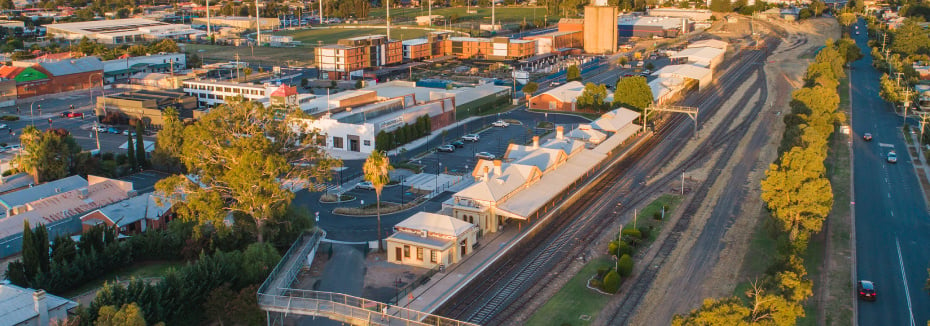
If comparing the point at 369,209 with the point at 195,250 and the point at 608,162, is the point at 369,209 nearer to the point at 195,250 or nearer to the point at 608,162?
the point at 195,250

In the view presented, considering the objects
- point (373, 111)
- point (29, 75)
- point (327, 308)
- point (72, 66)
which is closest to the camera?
point (327, 308)

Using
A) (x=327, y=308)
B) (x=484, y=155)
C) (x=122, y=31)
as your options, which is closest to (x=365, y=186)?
(x=484, y=155)

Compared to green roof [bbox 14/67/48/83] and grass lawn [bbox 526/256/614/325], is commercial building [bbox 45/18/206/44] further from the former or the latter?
grass lawn [bbox 526/256/614/325]

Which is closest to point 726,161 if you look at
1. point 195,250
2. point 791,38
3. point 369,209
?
point 369,209

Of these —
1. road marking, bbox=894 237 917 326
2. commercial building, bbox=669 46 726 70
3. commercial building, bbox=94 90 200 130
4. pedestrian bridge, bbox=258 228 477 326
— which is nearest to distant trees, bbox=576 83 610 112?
commercial building, bbox=669 46 726 70

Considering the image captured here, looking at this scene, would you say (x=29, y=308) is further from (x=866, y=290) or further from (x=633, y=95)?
(x=633, y=95)
